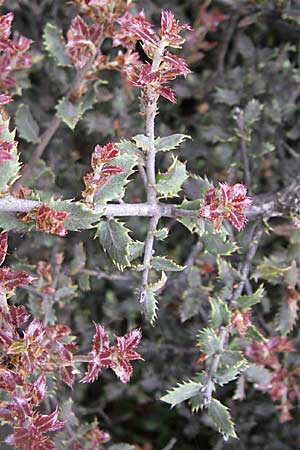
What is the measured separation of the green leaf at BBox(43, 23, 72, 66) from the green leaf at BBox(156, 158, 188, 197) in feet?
1.56

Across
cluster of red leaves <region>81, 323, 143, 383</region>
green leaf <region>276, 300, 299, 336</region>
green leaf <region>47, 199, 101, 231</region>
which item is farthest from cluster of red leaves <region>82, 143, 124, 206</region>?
green leaf <region>276, 300, 299, 336</region>

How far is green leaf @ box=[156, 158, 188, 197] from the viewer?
119cm

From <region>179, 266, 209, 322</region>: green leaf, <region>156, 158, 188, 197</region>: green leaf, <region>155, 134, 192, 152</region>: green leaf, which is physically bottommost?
<region>179, 266, 209, 322</region>: green leaf

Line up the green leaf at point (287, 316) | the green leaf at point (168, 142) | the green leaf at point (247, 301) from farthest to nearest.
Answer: the green leaf at point (287, 316) → the green leaf at point (247, 301) → the green leaf at point (168, 142)

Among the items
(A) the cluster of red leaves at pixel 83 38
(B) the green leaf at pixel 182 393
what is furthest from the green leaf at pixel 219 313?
(A) the cluster of red leaves at pixel 83 38

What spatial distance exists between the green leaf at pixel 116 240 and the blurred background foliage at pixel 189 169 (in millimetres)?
407

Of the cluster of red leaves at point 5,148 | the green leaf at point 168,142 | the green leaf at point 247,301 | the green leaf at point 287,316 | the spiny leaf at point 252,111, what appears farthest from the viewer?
the spiny leaf at point 252,111

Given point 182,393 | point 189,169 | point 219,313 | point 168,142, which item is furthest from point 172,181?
point 189,169

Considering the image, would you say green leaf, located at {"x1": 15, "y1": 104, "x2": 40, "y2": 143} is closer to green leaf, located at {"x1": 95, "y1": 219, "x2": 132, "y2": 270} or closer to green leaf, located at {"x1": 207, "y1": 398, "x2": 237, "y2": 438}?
green leaf, located at {"x1": 95, "y1": 219, "x2": 132, "y2": 270}

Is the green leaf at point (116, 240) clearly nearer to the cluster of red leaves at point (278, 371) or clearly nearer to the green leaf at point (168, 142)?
the green leaf at point (168, 142)

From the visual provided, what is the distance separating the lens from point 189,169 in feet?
6.08

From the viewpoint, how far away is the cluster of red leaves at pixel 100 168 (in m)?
1.06

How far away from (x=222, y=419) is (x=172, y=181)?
50cm

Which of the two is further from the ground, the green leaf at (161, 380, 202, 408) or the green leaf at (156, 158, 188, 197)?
the green leaf at (156, 158, 188, 197)
